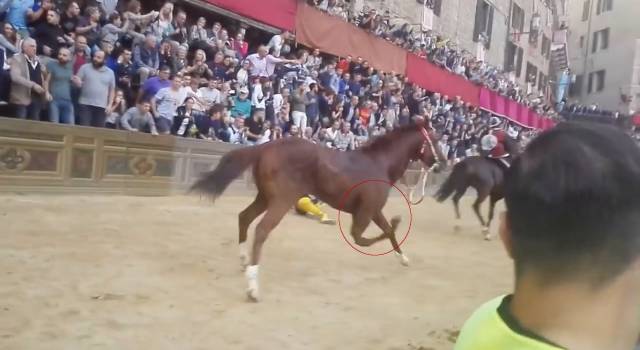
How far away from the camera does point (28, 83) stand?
7848 mm

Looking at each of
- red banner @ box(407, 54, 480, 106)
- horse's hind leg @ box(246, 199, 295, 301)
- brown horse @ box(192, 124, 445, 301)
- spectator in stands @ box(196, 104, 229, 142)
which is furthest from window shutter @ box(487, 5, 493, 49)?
horse's hind leg @ box(246, 199, 295, 301)

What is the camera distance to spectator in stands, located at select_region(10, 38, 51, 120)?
7.72 metres

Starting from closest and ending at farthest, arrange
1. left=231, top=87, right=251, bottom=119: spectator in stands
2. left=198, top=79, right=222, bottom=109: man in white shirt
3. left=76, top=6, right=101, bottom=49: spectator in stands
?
left=76, top=6, right=101, bottom=49: spectator in stands → left=198, top=79, right=222, bottom=109: man in white shirt → left=231, top=87, right=251, bottom=119: spectator in stands

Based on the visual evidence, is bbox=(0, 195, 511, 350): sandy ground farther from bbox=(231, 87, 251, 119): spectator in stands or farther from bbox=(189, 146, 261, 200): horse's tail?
bbox=(231, 87, 251, 119): spectator in stands

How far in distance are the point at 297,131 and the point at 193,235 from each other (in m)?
5.06

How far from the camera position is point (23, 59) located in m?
7.73

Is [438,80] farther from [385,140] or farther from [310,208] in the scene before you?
[385,140]

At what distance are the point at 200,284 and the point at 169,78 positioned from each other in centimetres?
541

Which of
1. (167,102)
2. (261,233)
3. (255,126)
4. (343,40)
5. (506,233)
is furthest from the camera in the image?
(343,40)

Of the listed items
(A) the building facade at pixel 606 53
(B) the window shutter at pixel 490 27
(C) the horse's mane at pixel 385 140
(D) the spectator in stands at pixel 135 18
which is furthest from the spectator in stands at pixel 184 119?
(A) the building facade at pixel 606 53

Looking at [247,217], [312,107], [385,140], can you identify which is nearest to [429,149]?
[385,140]

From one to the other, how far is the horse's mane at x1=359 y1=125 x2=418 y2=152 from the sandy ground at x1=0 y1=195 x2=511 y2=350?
1.24 m

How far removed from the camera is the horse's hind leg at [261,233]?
4848 mm

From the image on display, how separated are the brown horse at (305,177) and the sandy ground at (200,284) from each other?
0.48m
